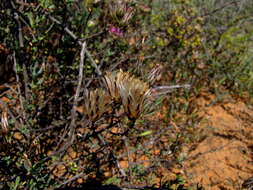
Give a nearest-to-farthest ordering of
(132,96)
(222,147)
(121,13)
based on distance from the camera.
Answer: (132,96) < (121,13) < (222,147)

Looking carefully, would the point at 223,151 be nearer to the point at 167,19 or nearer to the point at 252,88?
the point at 252,88

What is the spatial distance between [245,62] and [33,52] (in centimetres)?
308

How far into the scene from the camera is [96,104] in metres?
0.76

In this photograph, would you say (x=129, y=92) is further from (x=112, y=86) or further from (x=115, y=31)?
(x=115, y=31)

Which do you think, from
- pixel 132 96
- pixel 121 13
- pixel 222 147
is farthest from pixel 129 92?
pixel 222 147

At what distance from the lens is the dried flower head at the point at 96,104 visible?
2.47 feet

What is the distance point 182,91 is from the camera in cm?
285

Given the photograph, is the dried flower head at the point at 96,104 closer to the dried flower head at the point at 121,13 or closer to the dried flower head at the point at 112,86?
the dried flower head at the point at 112,86

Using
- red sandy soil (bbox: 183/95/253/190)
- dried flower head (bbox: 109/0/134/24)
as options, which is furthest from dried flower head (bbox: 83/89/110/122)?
red sandy soil (bbox: 183/95/253/190)

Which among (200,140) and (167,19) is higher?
(167,19)

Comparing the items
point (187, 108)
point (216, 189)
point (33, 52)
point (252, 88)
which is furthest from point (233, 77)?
point (33, 52)

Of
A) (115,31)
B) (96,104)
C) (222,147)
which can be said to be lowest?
(222,147)

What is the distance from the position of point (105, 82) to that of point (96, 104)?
88mm

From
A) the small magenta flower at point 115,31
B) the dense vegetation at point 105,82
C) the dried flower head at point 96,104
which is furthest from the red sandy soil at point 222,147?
the dried flower head at point 96,104
